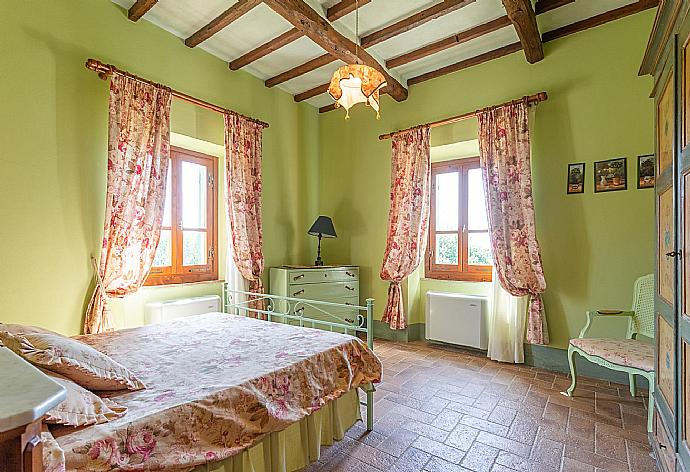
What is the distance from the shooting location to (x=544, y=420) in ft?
7.86

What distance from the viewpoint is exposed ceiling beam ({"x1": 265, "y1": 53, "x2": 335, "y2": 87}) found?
3.84 meters

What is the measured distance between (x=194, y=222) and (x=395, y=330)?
272 cm

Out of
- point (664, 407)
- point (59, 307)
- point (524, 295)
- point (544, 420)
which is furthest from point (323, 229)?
point (664, 407)

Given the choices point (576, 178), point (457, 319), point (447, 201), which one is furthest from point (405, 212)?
point (576, 178)

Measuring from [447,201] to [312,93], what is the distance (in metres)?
2.24

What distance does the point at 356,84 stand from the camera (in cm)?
250

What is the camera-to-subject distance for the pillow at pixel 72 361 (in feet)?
4.04

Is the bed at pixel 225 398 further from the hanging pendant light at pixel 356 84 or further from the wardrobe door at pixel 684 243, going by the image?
the hanging pendant light at pixel 356 84

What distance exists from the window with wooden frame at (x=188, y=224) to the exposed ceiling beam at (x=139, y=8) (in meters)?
1.15

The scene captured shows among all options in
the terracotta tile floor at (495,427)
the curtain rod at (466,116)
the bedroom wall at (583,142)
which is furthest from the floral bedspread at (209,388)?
the curtain rod at (466,116)

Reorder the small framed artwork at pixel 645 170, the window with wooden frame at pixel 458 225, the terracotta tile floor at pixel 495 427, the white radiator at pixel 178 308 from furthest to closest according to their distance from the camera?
1. the window with wooden frame at pixel 458 225
2. the white radiator at pixel 178 308
3. the small framed artwork at pixel 645 170
4. the terracotta tile floor at pixel 495 427

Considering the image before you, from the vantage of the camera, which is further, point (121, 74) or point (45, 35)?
point (121, 74)

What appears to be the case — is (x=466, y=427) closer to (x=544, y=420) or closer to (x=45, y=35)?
(x=544, y=420)

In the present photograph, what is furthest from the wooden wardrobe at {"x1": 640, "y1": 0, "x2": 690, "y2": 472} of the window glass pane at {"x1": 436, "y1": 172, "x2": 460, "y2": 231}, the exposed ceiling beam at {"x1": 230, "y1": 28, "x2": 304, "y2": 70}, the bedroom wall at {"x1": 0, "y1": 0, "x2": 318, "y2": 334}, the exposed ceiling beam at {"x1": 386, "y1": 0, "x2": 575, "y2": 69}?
the bedroom wall at {"x1": 0, "y1": 0, "x2": 318, "y2": 334}
